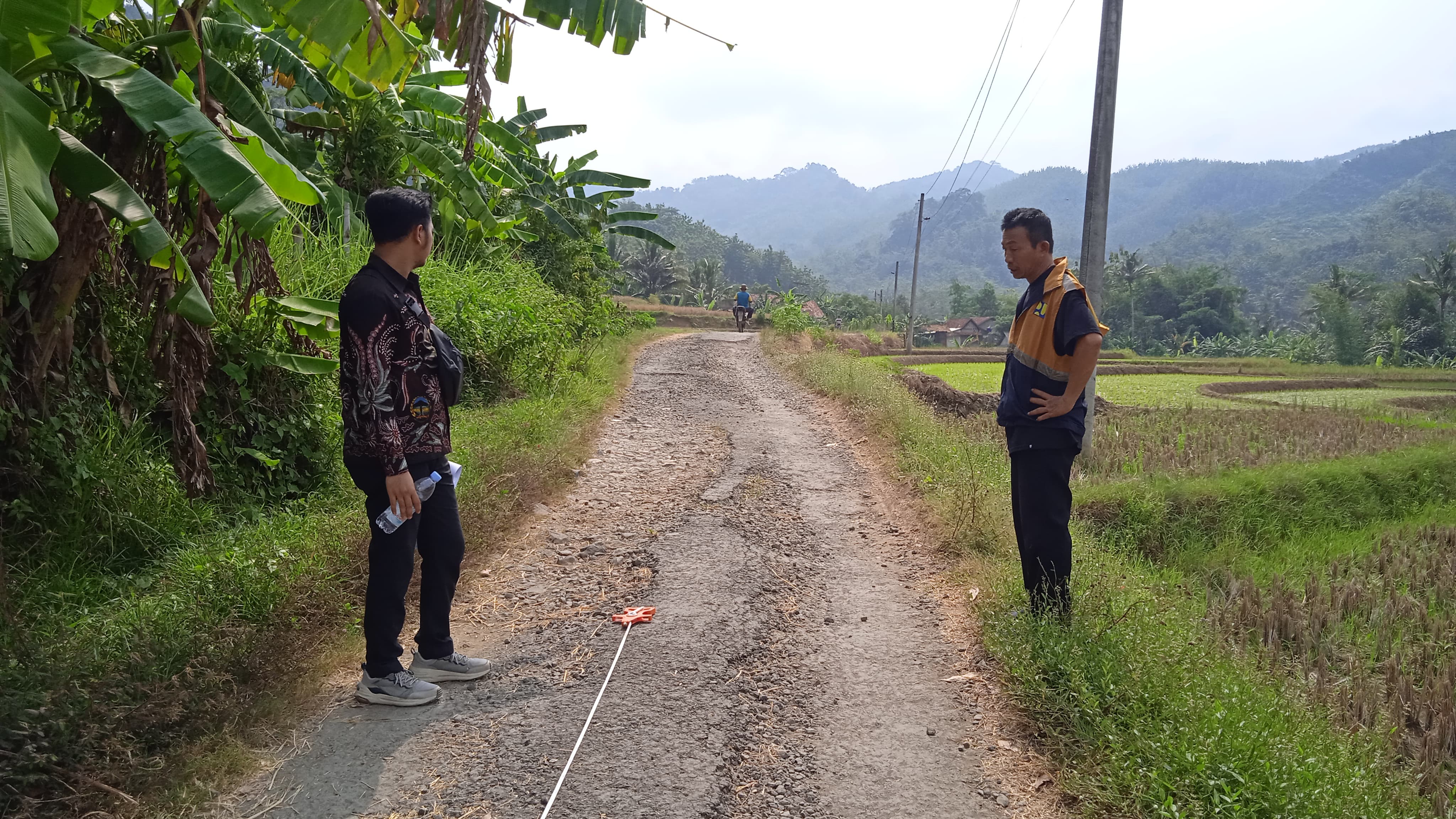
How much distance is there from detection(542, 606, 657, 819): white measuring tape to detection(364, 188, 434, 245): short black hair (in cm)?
184

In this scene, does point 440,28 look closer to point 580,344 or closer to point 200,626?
point 200,626

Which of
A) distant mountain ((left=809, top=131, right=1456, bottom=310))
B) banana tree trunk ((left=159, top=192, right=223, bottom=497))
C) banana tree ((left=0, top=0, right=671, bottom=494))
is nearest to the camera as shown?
banana tree ((left=0, top=0, right=671, bottom=494))

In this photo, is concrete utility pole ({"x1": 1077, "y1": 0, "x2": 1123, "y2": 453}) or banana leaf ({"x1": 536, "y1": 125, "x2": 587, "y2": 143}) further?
banana leaf ({"x1": 536, "y1": 125, "x2": 587, "y2": 143})

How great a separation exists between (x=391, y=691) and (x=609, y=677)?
81cm

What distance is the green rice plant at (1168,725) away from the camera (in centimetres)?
254

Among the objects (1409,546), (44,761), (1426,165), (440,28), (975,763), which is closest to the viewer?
(44,761)

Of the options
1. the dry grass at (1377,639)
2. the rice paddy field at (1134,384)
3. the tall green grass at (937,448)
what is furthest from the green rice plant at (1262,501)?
the rice paddy field at (1134,384)

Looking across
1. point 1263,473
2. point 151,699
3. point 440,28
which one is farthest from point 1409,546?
point 151,699

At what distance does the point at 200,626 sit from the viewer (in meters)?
3.11

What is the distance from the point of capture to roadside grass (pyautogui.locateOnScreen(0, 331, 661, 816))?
2.38 meters

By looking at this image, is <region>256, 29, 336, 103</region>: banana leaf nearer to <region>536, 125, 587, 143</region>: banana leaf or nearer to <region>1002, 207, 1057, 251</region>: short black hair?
<region>1002, 207, 1057, 251</region>: short black hair

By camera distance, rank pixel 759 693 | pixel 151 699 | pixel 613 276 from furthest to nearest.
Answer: pixel 613 276
pixel 759 693
pixel 151 699

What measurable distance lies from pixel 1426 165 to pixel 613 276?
638 ft

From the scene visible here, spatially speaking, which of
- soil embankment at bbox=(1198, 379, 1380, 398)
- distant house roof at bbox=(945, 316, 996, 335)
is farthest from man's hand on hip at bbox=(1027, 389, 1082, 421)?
distant house roof at bbox=(945, 316, 996, 335)
